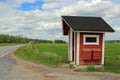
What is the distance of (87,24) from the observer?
20.5 metres

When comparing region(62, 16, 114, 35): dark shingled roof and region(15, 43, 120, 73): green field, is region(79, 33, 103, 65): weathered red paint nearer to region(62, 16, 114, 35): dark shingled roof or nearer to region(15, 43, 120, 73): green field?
region(62, 16, 114, 35): dark shingled roof

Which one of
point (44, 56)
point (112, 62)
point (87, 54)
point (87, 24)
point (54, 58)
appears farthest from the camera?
point (44, 56)

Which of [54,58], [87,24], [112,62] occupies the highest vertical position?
[87,24]

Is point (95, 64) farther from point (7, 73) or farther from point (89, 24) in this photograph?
point (7, 73)

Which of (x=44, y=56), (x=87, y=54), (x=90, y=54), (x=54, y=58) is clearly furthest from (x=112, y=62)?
(x=44, y=56)

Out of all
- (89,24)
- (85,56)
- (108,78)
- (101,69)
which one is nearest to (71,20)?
(89,24)

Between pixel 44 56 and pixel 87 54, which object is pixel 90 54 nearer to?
pixel 87 54

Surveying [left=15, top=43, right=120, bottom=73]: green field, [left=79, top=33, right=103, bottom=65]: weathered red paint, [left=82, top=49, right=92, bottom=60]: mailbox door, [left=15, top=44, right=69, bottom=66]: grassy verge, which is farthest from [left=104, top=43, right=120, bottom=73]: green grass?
[left=15, top=44, right=69, bottom=66]: grassy verge

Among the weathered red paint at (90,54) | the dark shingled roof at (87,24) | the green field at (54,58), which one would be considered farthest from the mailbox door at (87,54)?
the dark shingled roof at (87,24)

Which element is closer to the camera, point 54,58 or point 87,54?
point 87,54

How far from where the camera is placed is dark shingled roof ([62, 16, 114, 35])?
19641 millimetres

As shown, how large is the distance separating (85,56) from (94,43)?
1158mm

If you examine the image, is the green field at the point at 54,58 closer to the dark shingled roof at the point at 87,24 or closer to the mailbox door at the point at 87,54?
the mailbox door at the point at 87,54

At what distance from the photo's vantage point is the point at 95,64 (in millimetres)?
19766
